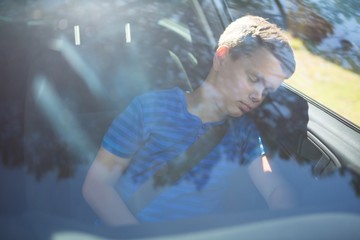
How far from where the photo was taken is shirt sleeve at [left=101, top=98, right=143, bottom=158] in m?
1.09

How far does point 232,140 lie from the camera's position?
1239 millimetres

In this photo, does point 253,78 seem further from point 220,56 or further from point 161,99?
point 161,99

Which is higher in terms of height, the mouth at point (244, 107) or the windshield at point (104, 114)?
the mouth at point (244, 107)

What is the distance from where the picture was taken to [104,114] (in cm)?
133

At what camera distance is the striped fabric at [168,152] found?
1106 millimetres

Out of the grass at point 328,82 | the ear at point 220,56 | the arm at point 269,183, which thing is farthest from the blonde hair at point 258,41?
the arm at point 269,183

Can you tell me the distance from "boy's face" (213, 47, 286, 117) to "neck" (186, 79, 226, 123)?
0.02 meters

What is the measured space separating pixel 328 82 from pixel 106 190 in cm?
79

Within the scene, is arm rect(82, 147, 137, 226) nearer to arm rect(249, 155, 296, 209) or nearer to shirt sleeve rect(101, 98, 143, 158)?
shirt sleeve rect(101, 98, 143, 158)

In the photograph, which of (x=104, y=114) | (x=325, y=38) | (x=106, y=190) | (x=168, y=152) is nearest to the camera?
(x=106, y=190)

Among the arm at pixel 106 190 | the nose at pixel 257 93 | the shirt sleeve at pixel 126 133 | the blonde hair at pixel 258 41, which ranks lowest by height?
the arm at pixel 106 190

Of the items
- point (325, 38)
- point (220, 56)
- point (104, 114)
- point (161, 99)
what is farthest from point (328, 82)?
point (104, 114)

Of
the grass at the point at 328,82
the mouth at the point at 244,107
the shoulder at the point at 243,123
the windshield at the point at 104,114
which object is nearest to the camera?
the windshield at the point at 104,114

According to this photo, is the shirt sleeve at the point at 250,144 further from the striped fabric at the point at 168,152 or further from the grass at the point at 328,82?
the grass at the point at 328,82
